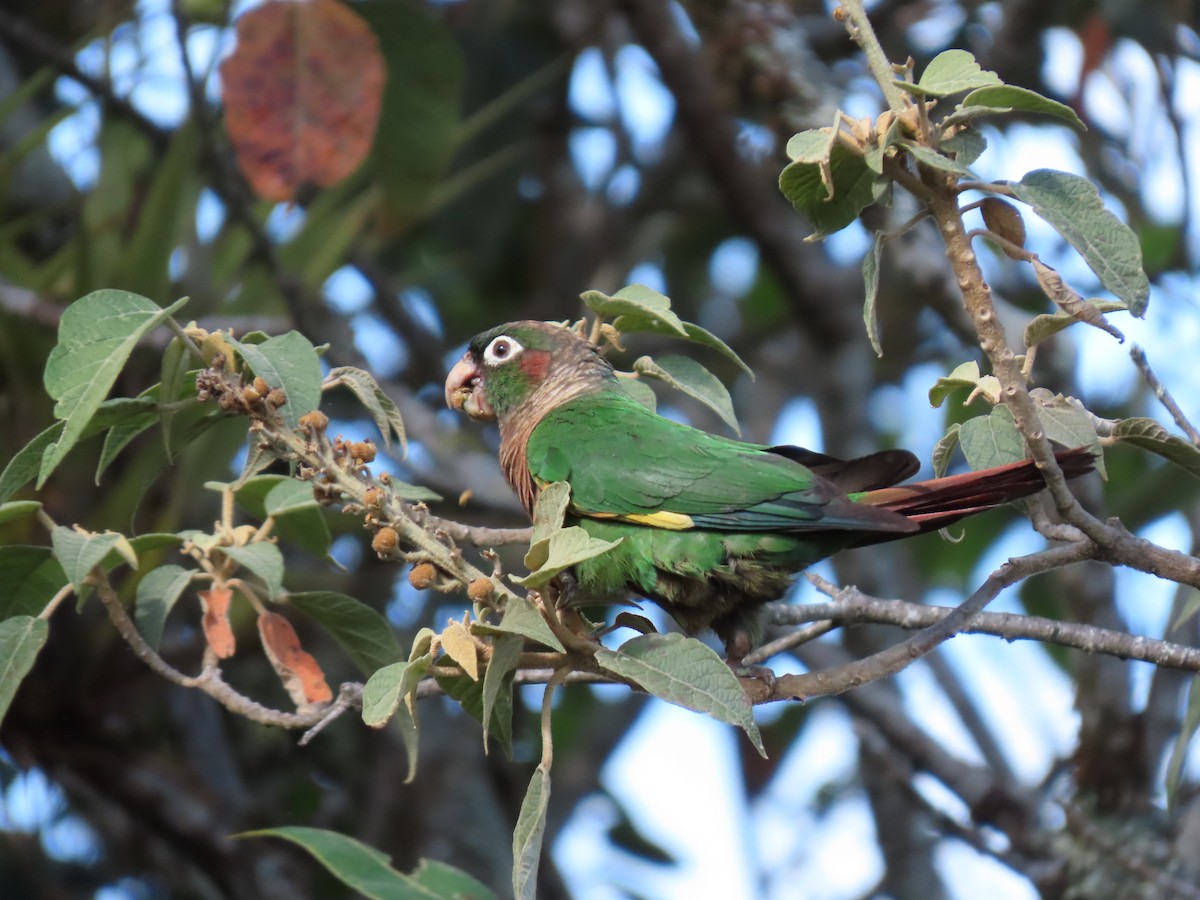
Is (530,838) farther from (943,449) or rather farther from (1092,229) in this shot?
(1092,229)

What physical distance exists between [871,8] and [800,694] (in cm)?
396

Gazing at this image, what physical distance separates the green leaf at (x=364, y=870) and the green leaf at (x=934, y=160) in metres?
1.72

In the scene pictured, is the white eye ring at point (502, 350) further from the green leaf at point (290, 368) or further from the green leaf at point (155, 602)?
the green leaf at point (290, 368)

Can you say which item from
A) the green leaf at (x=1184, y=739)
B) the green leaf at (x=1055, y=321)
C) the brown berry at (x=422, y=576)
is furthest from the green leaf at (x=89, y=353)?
the green leaf at (x=1184, y=739)

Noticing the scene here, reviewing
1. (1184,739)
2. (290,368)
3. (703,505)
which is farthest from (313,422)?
(1184,739)

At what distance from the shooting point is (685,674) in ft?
6.23

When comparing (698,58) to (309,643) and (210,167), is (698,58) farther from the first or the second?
(309,643)

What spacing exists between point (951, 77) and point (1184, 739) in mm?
1296

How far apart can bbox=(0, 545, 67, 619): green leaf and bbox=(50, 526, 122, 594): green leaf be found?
0.87 feet

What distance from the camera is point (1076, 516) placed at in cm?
192

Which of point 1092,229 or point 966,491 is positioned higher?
point 1092,229

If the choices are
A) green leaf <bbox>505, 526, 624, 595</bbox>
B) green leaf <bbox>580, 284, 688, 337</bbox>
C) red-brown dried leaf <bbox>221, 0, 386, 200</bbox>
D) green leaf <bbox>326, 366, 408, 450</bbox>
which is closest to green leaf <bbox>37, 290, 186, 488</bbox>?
green leaf <bbox>326, 366, 408, 450</bbox>

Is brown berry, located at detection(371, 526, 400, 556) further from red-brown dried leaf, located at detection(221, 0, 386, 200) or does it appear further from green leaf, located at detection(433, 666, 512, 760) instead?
red-brown dried leaf, located at detection(221, 0, 386, 200)

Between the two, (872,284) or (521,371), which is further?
(521,371)
